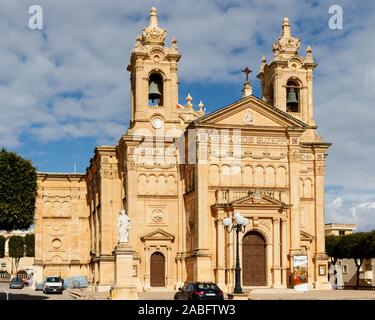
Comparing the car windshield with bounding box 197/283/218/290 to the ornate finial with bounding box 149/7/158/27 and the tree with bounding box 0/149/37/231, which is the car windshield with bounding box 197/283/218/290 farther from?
the ornate finial with bounding box 149/7/158/27

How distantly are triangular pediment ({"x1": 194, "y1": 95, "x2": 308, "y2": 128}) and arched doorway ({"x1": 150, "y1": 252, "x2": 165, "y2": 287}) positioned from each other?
12.1 m

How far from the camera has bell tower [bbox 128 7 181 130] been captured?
60.6 meters

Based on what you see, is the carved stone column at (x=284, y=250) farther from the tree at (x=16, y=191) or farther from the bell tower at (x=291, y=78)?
the tree at (x=16, y=191)

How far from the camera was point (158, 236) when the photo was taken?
59000 mm

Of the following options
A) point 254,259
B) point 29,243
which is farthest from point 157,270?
point 29,243

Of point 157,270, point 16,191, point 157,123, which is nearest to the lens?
point 16,191

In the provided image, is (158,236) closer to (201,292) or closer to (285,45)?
(285,45)

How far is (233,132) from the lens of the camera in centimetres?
5781

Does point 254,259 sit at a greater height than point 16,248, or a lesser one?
lesser

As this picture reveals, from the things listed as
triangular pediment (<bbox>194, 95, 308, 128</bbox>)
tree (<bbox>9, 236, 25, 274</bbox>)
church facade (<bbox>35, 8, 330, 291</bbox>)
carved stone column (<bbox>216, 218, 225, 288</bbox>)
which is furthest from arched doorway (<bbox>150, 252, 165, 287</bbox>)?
tree (<bbox>9, 236, 25, 274</bbox>)

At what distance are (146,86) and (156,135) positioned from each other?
14.4ft

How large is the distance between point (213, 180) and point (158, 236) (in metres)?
6.69

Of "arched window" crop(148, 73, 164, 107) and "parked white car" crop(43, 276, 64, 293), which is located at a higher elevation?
"arched window" crop(148, 73, 164, 107)

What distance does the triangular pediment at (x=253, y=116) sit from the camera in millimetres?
57969
